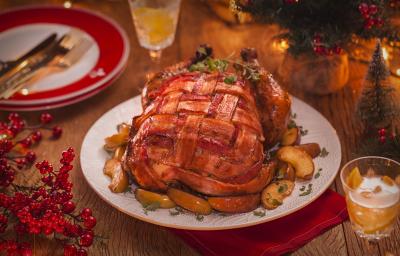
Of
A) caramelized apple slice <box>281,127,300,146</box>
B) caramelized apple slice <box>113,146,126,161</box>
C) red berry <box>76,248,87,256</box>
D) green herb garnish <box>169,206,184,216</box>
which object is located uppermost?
caramelized apple slice <box>281,127,300,146</box>

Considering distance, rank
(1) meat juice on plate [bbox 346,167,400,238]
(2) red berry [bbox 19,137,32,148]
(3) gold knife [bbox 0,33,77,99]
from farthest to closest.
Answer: (3) gold knife [bbox 0,33,77,99]
(2) red berry [bbox 19,137,32,148]
(1) meat juice on plate [bbox 346,167,400,238]

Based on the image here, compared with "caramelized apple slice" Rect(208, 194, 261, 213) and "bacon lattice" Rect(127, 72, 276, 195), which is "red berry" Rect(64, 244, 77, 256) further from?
"caramelized apple slice" Rect(208, 194, 261, 213)

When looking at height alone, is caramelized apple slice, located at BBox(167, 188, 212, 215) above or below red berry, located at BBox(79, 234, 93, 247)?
above

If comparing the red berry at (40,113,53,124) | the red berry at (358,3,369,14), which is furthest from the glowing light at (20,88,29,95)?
the red berry at (358,3,369,14)

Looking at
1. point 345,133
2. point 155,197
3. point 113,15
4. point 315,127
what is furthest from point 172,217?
point 113,15

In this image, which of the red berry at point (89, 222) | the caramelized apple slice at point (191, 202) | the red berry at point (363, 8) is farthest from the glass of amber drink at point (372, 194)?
the red berry at point (89, 222)
